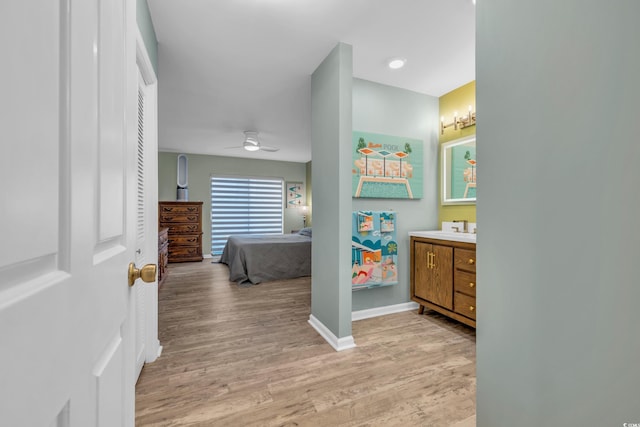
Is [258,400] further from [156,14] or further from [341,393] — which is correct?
A: [156,14]

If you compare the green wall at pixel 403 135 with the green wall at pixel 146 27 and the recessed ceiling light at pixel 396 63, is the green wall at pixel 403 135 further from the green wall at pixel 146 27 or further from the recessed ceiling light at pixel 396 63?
the green wall at pixel 146 27

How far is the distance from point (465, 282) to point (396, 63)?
203 centimetres

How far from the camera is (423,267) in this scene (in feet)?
9.05

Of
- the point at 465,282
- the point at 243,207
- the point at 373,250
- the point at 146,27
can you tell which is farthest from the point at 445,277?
the point at 243,207

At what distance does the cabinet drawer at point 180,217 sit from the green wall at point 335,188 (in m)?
4.34

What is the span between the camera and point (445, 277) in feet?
8.28

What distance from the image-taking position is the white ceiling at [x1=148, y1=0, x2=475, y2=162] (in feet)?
5.95

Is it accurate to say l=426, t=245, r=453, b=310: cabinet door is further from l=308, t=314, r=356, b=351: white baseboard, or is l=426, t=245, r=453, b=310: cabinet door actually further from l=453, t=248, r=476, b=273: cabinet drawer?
l=308, t=314, r=356, b=351: white baseboard

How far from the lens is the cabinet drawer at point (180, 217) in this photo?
566cm

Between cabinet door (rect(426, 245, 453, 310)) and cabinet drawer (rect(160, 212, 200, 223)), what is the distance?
5.02 m
